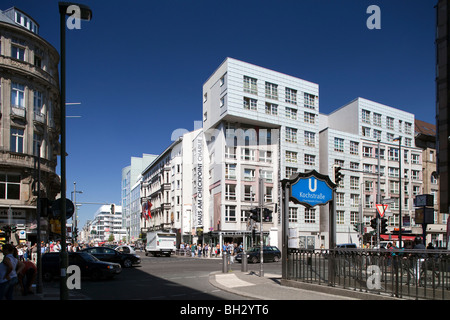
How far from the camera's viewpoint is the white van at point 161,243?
2007 inches

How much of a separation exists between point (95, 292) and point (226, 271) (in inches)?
326

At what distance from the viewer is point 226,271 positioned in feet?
72.3

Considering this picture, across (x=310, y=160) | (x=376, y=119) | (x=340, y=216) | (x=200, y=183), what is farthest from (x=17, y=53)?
(x=376, y=119)

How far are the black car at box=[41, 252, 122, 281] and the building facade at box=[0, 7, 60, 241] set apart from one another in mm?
14697

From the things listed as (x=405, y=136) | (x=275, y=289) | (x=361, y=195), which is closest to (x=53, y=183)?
(x=275, y=289)

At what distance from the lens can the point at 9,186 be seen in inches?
1398

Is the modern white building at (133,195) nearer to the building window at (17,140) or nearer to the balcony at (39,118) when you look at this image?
the balcony at (39,118)

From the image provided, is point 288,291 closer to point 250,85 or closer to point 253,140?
point 253,140

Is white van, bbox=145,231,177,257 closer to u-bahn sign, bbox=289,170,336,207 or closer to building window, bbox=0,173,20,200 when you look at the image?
building window, bbox=0,173,20,200

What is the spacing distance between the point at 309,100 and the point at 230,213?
21.5m
